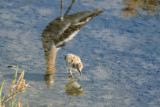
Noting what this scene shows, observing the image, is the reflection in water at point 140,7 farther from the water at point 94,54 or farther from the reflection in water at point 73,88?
the reflection in water at point 73,88

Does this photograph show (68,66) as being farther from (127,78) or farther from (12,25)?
(12,25)

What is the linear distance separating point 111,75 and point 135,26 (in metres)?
1.69

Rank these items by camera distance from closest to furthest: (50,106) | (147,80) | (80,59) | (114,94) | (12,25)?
1. (50,106)
2. (114,94)
3. (147,80)
4. (80,59)
5. (12,25)

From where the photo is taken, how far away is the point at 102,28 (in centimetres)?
628

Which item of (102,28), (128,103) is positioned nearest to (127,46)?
(102,28)

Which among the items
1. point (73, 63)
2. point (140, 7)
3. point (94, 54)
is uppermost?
point (73, 63)

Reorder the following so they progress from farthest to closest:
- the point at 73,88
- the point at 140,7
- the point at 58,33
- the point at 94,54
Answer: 1. the point at 140,7
2. the point at 58,33
3. the point at 94,54
4. the point at 73,88

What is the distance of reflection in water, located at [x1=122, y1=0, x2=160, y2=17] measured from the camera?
6969 mm

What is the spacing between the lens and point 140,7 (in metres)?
7.26

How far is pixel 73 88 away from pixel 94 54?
0.91m

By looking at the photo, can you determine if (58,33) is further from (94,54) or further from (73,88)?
(73,88)

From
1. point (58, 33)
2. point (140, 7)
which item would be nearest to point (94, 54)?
point (58, 33)

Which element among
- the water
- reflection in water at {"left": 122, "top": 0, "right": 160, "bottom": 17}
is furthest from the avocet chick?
reflection in water at {"left": 122, "top": 0, "right": 160, "bottom": 17}

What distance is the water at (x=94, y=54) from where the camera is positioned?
4461 mm
